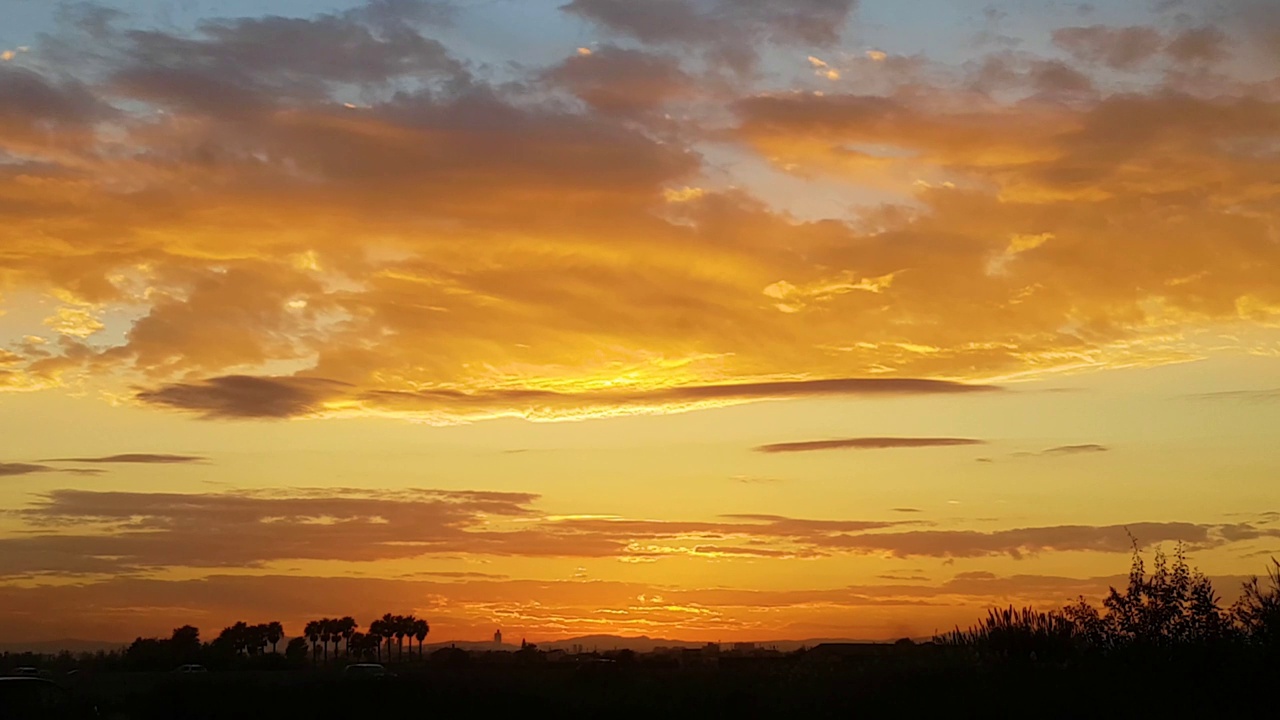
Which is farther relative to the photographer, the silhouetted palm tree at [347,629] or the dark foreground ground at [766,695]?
the silhouetted palm tree at [347,629]

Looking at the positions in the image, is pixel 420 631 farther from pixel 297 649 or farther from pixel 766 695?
pixel 766 695

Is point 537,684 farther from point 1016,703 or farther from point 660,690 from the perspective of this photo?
point 1016,703

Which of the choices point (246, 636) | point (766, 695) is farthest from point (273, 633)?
point (766, 695)

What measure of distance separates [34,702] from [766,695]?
793 inches

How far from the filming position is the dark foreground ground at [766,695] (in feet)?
93.6

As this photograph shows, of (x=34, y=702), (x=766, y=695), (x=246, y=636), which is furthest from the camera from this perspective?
(x=246, y=636)

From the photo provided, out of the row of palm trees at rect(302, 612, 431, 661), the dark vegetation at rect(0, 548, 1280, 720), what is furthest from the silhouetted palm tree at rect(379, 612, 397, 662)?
the dark vegetation at rect(0, 548, 1280, 720)

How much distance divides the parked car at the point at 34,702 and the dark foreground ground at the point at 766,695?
3.11 meters

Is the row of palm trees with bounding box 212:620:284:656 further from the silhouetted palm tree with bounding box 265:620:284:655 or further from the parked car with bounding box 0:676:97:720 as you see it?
the parked car with bounding box 0:676:97:720

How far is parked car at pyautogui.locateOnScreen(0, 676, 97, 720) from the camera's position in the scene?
30.6 metres

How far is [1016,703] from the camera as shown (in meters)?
32.0

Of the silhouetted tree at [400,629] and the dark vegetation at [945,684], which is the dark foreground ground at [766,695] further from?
the silhouetted tree at [400,629]

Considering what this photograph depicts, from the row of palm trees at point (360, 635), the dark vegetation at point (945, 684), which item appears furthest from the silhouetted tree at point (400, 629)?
the dark vegetation at point (945, 684)

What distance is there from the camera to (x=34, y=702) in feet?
102
